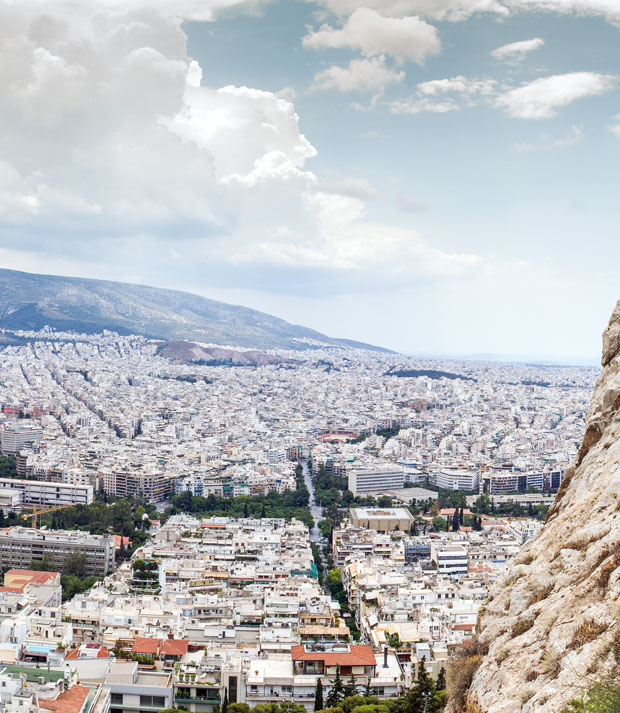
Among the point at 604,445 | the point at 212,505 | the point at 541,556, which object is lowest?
the point at 212,505

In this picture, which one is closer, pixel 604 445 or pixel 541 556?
pixel 541 556

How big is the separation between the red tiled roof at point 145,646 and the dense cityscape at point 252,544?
0.10 feet

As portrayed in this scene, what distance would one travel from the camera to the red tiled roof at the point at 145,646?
1033 cm

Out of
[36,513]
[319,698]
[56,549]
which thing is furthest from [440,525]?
[319,698]

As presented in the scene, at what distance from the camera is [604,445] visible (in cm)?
450

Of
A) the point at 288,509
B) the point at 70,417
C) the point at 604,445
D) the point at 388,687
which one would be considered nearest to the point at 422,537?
the point at 288,509

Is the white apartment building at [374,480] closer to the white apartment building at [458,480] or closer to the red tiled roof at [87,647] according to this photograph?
the white apartment building at [458,480]

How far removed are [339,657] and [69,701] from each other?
3306 mm

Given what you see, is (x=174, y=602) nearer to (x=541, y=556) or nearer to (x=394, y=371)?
(x=541, y=556)

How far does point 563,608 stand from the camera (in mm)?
3270

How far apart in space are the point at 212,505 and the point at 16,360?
51.1 metres

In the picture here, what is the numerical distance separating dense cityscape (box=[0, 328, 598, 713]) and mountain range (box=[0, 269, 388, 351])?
45.5m

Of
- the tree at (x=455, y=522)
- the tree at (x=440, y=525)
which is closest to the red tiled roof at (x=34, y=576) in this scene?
the tree at (x=440, y=525)

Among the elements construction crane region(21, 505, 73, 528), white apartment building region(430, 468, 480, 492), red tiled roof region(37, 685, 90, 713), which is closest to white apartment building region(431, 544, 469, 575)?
red tiled roof region(37, 685, 90, 713)
